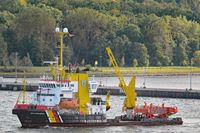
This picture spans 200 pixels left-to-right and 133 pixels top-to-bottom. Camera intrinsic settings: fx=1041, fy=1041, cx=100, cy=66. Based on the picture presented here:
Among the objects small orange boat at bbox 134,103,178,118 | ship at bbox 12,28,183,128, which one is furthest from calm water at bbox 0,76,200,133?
small orange boat at bbox 134,103,178,118

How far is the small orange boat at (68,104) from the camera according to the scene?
100875mm

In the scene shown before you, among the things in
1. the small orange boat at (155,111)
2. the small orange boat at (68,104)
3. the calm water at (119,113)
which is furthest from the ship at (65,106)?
the small orange boat at (155,111)

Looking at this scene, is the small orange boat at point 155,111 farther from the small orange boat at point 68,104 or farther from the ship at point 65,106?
the small orange boat at point 68,104

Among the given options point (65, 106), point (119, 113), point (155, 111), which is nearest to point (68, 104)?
point (65, 106)

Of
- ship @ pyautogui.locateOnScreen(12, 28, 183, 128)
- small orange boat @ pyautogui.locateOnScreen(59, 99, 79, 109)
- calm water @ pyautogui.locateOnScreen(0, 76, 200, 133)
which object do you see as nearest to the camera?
calm water @ pyautogui.locateOnScreen(0, 76, 200, 133)

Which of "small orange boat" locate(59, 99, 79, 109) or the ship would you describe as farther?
"small orange boat" locate(59, 99, 79, 109)

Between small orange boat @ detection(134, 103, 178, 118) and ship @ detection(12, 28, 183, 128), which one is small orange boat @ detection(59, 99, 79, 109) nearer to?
ship @ detection(12, 28, 183, 128)

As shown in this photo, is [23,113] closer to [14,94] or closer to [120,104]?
[120,104]

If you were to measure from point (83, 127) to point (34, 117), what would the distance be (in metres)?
4.97

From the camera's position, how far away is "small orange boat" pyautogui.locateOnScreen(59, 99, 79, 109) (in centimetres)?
10088

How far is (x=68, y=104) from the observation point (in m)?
101

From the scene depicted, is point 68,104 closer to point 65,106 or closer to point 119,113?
point 65,106

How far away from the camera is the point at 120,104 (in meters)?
129

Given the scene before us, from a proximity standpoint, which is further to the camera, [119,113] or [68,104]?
[119,113]
